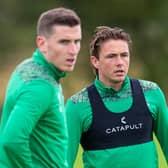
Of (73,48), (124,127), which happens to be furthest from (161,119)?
Answer: (73,48)

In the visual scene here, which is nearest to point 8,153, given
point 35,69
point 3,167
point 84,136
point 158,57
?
point 3,167

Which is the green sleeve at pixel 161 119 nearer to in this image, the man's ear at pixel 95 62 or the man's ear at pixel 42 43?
the man's ear at pixel 95 62

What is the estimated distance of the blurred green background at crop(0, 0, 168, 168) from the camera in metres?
31.2

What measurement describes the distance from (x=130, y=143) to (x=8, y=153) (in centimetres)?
165

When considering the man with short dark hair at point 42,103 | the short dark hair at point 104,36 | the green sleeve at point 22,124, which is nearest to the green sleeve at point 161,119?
the short dark hair at point 104,36

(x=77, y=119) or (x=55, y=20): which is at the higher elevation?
(x=55, y=20)

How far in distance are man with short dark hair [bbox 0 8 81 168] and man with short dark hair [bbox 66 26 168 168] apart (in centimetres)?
118

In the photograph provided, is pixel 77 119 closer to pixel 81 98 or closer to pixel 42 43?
pixel 81 98

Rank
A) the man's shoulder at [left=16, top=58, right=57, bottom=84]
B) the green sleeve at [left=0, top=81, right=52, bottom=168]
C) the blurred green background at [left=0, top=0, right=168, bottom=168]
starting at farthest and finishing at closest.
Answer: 1. the blurred green background at [left=0, top=0, right=168, bottom=168]
2. the man's shoulder at [left=16, top=58, right=57, bottom=84]
3. the green sleeve at [left=0, top=81, right=52, bottom=168]

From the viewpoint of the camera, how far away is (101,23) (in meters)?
33.7

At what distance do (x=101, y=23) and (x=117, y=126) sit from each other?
26.1m

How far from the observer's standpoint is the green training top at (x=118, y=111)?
766 centimetres

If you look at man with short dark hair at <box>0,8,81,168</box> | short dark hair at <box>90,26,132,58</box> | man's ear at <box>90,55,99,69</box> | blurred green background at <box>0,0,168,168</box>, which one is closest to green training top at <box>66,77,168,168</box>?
man's ear at <box>90,55,99,69</box>

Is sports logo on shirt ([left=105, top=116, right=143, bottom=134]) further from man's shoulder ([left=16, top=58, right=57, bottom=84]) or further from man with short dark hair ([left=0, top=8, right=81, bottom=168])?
man's shoulder ([left=16, top=58, right=57, bottom=84])
